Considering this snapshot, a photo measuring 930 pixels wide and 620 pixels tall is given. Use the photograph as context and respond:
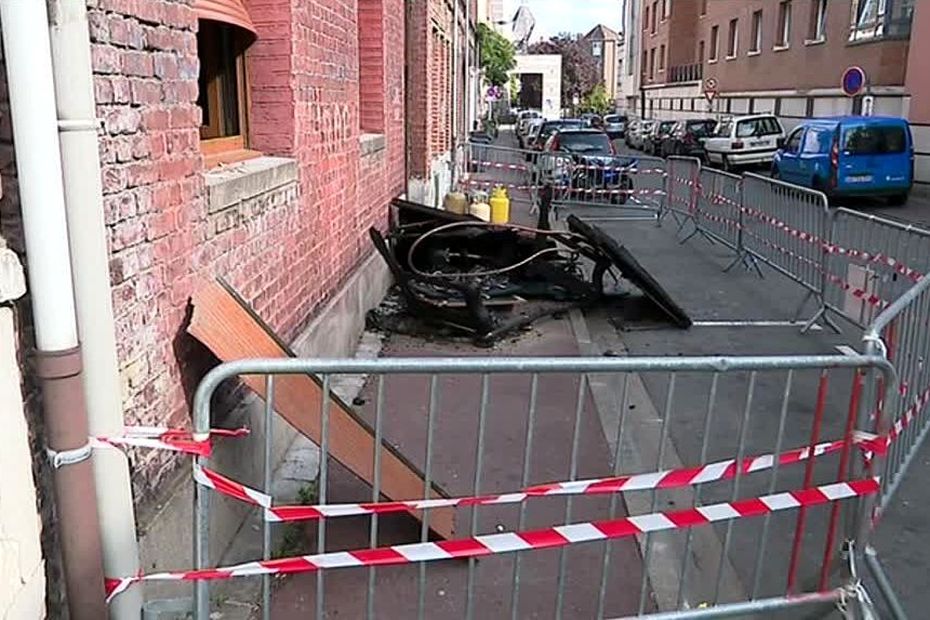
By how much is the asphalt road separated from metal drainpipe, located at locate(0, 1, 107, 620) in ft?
57.5

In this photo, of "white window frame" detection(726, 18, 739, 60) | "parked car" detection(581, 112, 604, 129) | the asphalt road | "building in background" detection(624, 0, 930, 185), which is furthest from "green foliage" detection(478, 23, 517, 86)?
the asphalt road

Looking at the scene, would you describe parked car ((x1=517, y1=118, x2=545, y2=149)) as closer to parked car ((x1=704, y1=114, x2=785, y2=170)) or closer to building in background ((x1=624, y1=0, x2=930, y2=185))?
parked car ((x1=704, y1=114, x2=785, y2=170))

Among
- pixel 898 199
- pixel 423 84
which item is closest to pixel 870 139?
pixel 898 199

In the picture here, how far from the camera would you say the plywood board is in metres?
3.81

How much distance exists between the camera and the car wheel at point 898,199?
1972cm

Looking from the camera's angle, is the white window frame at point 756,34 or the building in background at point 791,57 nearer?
the building in background at point 791,57

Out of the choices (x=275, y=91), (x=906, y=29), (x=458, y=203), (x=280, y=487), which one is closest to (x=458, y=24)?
(x=458, y=203)

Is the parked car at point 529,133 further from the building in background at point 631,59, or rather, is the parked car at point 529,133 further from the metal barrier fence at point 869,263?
the building in background at point 631,59

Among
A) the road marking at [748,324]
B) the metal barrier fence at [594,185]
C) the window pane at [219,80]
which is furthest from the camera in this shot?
the metal barrier fence at [594,185]

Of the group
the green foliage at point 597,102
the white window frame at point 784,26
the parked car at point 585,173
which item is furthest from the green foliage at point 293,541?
the green foliage at point 597,102

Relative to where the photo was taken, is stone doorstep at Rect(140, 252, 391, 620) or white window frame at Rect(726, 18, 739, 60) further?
white window frame at Rect(726, 18, 739, 60)

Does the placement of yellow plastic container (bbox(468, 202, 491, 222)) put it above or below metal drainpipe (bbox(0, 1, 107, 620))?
below

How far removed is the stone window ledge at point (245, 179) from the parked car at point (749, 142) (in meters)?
25.6

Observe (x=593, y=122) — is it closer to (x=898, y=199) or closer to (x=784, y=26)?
(x=784, y=26)
